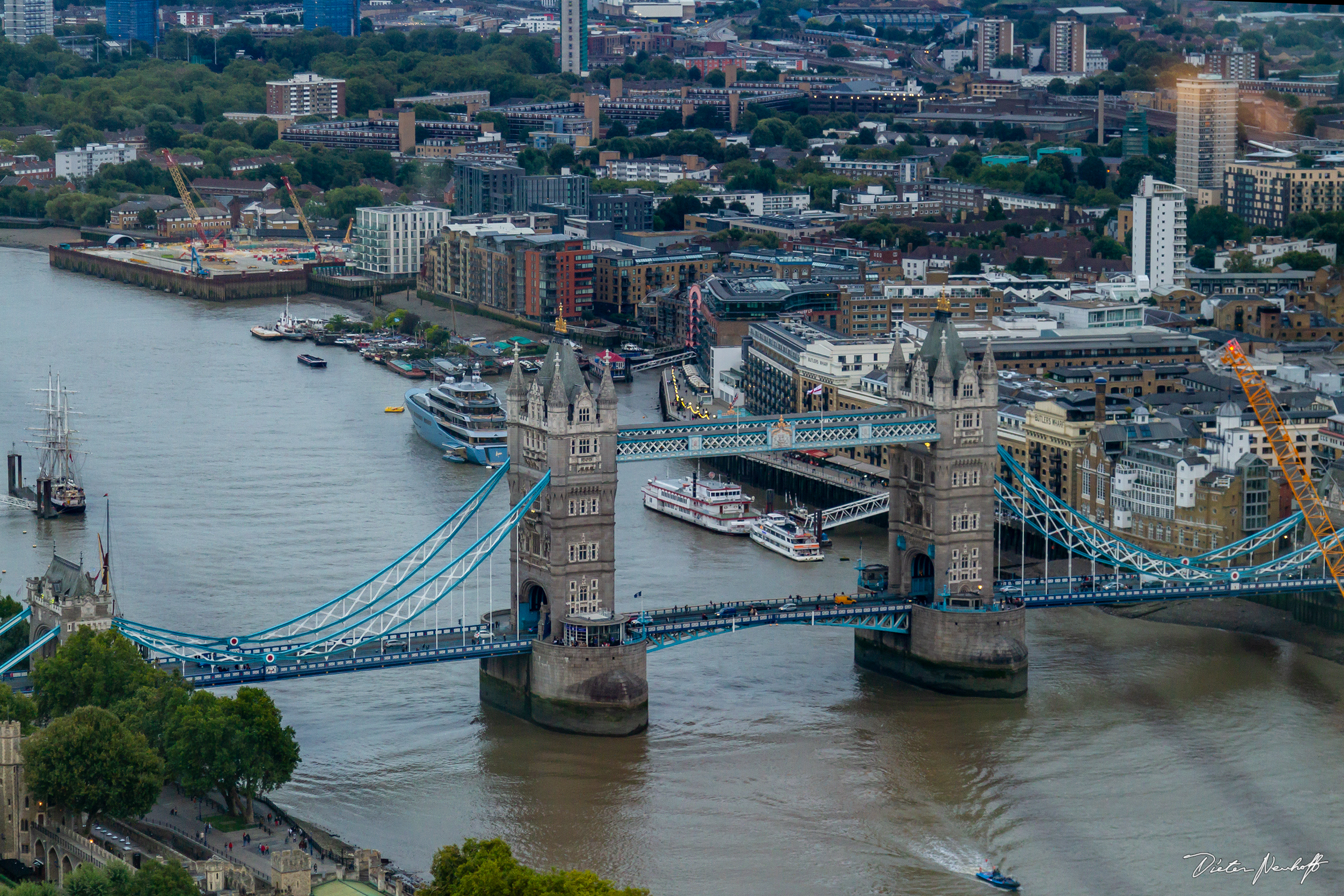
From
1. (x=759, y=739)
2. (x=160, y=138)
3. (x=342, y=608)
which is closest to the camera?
(x=759, y=739)

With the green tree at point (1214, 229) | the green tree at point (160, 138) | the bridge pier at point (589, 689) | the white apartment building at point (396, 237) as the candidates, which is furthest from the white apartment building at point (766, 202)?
the bridge pier at point (589, 689)

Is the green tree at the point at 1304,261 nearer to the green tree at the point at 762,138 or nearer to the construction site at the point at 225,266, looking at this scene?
the construction site at the point at 225,266

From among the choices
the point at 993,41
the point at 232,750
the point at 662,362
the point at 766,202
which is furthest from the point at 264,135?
the point at 232,750

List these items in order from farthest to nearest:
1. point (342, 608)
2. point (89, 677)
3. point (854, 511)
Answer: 1. point (854, 511)
2. point (342, 608)
3. point (89, 677)

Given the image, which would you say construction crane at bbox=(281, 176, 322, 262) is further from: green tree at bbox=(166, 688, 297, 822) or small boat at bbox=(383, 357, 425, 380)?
green tree at bbox=(166, 688, 297, 822)

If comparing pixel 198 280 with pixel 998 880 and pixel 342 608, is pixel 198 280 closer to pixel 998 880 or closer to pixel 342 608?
pixel 342 608

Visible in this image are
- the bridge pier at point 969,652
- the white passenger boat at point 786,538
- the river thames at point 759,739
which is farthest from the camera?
the white passenger boat at point 786,538

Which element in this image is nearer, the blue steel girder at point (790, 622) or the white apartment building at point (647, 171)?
the blue steel girder at point (790, 622)
